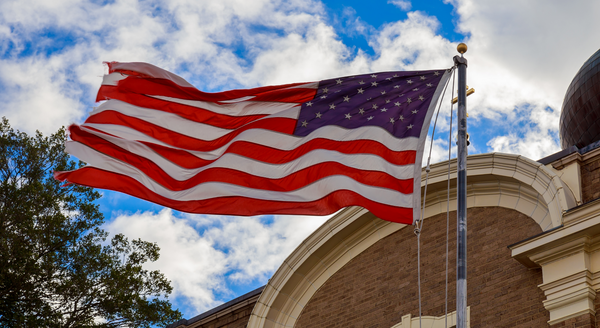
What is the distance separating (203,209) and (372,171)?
2417mm

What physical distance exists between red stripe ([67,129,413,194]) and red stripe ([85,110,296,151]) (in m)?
0.40

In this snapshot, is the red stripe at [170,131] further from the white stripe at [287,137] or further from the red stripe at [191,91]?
the red stripe at [191,91]

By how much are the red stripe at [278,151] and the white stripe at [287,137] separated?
5 centimetres

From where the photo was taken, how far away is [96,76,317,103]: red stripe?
10727 millimetres

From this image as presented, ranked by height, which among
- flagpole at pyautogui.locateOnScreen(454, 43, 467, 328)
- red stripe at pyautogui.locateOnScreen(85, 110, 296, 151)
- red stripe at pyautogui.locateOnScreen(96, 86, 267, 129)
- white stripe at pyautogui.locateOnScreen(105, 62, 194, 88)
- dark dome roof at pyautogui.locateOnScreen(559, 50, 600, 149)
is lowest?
flagpole at pyautogui.locateOnScreen(454, 43, 467, 328)

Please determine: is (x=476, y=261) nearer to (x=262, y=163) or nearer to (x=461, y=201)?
(x=461, y=201)

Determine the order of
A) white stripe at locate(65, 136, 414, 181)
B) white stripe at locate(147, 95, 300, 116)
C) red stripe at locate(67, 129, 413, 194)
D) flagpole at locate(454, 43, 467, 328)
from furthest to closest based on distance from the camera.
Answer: white stripe at locate(147, 95, 300, 116)
white stripe at locate(65, 136, 414, 181)
red stripe at locate(67, 129, 413, 194)
flagpole at locate(454, 43, 467, 328)

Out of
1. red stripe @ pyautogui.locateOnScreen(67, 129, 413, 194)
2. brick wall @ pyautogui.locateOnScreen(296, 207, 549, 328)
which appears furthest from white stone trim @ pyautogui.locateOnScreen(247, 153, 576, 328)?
red stripe @ pyautogui.locateOnScreen(67, 129, 413, 194)

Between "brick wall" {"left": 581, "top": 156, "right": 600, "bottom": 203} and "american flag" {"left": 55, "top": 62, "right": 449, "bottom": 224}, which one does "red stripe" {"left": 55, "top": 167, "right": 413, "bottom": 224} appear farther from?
"brick wall" {"left": 581, "top": 156, "right": 600, "bottom": 203}

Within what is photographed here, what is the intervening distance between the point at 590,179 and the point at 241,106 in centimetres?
583

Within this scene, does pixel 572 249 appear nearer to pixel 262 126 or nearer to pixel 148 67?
pixel 262 126

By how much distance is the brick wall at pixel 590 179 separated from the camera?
1185 centimetres

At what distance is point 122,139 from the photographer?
1045 centimetres

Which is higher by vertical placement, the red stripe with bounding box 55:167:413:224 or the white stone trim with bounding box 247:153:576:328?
the white stone trim with bounding box 247:153:576:328
